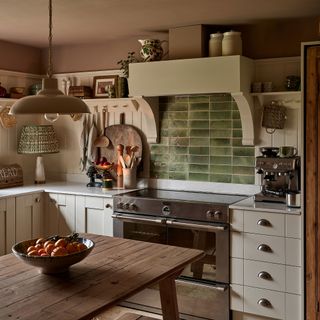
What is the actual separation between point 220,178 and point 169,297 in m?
1.58

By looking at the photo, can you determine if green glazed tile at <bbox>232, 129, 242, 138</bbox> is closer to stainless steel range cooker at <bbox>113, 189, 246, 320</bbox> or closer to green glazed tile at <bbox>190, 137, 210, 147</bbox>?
green glazed tile at <bbox>190, 137, 210, 147</bbox>

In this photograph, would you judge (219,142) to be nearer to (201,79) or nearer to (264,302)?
(201,79)

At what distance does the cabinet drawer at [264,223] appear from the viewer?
334 centimetres

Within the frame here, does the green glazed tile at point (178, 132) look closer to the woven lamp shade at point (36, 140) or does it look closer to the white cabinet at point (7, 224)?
the woven lamp shade at point (36, 140)

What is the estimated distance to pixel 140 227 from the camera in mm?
3920

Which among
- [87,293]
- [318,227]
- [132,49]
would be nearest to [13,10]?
[132,49]

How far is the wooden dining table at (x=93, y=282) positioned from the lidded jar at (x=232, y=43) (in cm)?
175

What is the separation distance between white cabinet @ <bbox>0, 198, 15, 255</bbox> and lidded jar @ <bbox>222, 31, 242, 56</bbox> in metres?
2.20

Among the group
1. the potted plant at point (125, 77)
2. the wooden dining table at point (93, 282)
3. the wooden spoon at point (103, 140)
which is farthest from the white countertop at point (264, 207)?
the wooden spoon at point (103, 140)

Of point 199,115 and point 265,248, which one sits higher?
point 199,115

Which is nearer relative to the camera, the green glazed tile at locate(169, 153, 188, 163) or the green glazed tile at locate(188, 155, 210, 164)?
the green glazed tile at locate(188, 155, 210, 164)

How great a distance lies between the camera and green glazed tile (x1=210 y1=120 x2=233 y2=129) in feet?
13.4

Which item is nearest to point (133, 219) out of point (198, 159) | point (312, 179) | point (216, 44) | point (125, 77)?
point (198, 159)

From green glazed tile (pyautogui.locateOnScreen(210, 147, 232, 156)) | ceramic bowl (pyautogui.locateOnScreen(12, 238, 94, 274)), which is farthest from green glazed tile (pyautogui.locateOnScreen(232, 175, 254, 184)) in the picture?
ceramic bowl (pyautogui.locateOnScreen(12, 238, 94, 274))
